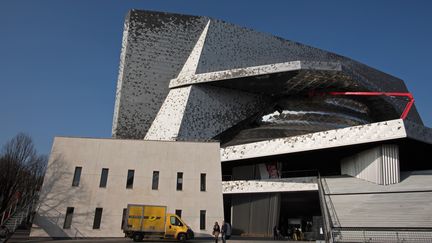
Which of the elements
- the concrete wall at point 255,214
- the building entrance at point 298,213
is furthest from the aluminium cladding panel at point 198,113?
the building entrance at point 298,213

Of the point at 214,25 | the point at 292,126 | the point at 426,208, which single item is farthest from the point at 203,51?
the point at 426,208

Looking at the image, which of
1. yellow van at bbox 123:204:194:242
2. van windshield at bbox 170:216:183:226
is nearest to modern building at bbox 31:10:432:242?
van windshield at bbox 170:216:183:226

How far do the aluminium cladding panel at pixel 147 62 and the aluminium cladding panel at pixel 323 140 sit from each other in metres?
9.83

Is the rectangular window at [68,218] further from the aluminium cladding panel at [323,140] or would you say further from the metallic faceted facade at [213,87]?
the aluminium cladding panel at [323,140]

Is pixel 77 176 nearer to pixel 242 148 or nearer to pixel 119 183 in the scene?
pixel 119 183

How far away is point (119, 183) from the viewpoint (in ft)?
74.4

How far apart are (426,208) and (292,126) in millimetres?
Result: 15556

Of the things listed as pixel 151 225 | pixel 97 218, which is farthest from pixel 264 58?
pixel 151 225

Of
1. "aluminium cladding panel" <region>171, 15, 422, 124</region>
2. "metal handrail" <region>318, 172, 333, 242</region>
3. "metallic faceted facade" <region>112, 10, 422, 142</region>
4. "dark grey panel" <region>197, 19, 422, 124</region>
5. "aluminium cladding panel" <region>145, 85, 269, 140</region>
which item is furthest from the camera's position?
"aluminium cladding panel" <region>171, 15, 422, 124</region>

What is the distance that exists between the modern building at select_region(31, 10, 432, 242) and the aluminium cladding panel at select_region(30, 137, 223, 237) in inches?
2.5

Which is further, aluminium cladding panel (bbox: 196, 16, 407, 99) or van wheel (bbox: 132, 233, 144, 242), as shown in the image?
aluminium cladding panel (bbox: 196, 16, 407, 99)

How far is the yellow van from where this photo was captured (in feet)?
61.9

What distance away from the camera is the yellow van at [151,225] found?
61.9 feet

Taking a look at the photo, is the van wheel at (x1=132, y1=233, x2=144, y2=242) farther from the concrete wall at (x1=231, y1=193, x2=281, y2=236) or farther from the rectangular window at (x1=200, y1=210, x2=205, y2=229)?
the concrete wall at (x1=231, y1=193, x2=281, y2=236)
